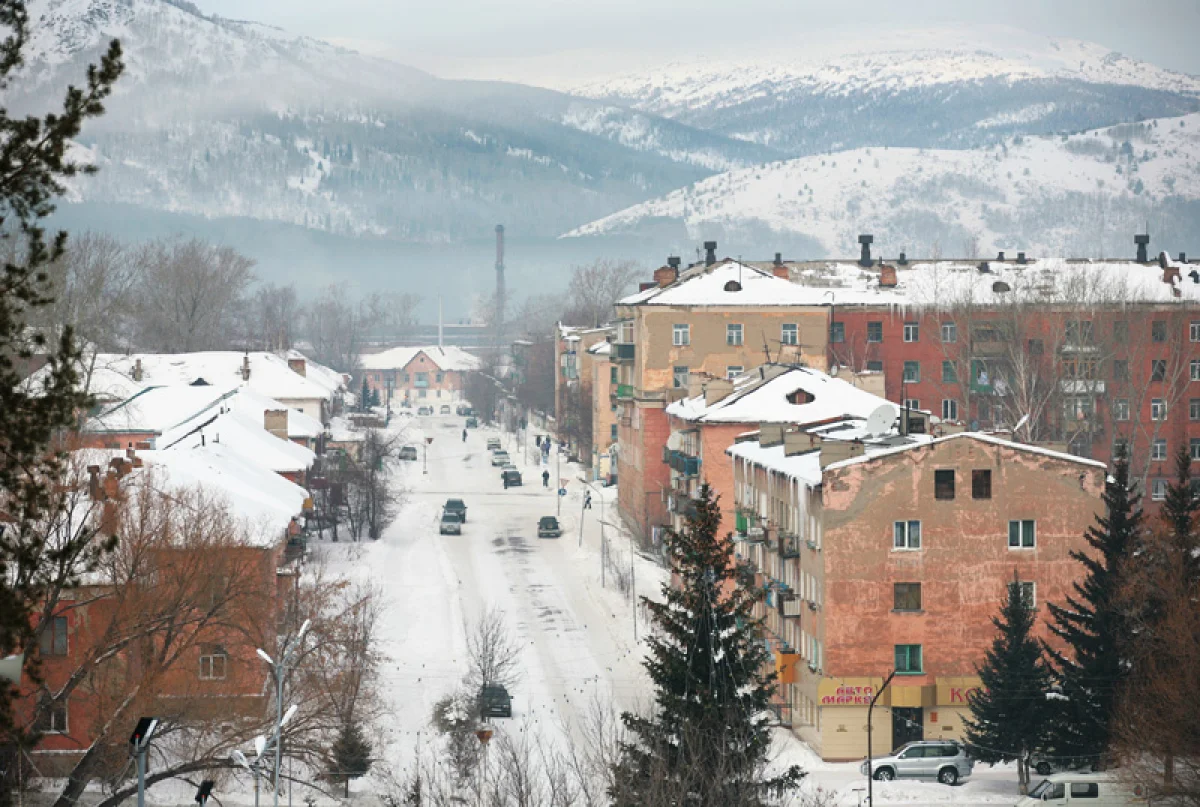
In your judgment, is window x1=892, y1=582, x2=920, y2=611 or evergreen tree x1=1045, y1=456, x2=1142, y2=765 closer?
evergreen tree x1=1045, y1=456, x2=1142, y2=765

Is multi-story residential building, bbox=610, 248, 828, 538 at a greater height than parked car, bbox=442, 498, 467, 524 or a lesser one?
greater

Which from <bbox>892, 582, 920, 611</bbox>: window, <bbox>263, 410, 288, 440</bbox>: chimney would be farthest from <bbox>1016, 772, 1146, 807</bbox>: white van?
<bbox>263, 410, 288, 440</bbox>: chimney

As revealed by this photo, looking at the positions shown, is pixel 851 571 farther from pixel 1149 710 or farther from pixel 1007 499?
pixel 1149 710

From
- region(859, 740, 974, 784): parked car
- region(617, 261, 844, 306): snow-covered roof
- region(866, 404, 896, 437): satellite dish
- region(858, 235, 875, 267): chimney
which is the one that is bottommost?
region(859, 740, 974, 784): parked car

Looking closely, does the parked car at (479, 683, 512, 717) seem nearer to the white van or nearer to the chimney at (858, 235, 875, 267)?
the white van

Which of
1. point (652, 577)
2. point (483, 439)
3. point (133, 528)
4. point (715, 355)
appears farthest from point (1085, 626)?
point (483, 439)

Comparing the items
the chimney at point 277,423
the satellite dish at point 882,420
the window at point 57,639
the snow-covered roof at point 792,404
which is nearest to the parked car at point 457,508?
the chimney at point 277,423

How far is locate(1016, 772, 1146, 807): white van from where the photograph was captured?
3419cm

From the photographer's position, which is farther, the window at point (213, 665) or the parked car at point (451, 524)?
the parked car at point (451, 524)

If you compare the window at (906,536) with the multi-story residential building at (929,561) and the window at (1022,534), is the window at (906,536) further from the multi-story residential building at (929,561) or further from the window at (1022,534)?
the window at (1022,534)

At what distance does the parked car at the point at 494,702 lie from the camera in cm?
4062

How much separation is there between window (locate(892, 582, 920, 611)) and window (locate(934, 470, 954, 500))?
1889 millimetres

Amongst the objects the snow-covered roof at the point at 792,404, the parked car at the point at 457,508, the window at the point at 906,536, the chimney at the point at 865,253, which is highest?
the chimney at the point at 865,253

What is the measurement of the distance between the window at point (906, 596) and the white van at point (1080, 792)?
6.16m
